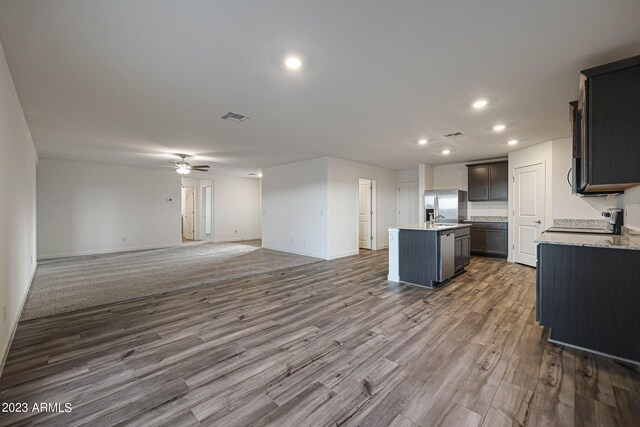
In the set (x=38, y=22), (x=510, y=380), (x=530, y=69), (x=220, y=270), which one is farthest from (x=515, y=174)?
(x=38, y=22)

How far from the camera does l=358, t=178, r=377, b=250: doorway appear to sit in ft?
26.6

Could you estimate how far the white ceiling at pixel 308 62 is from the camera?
1821 mm

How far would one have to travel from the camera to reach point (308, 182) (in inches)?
275

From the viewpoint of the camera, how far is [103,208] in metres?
7.52

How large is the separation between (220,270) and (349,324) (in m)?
3.39

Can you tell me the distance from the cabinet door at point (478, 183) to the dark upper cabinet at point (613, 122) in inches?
190

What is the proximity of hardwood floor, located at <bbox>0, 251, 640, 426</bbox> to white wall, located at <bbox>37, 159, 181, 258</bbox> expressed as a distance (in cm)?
525

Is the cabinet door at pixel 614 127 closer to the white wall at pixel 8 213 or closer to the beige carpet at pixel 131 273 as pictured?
the beige carpet at pixel 131 273

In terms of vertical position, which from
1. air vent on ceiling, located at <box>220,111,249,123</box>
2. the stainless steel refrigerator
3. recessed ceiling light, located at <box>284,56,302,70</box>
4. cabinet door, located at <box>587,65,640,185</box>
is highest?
air vent on ceiling, located at <box>220,111,249,123</box>

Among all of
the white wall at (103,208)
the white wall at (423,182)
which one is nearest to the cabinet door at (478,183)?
the white wall at (423,182)

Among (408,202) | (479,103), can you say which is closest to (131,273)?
(479,103)

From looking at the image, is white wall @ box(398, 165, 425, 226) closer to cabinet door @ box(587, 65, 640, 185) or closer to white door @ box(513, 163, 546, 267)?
white door @ box(513, 163, 546, 267)

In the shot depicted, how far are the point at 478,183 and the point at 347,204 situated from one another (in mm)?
3401

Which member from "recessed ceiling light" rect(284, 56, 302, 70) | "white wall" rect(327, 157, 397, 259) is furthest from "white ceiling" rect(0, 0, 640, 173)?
"white wall" rect(327, 157, 397, 259)
